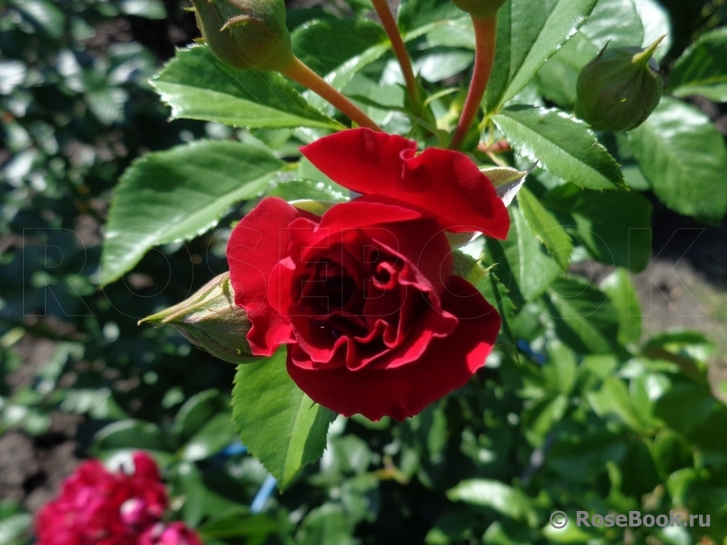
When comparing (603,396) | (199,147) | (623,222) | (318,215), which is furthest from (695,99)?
(318,215)

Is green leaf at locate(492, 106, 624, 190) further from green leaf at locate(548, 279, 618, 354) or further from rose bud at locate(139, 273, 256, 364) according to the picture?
green leaf at locate(548, 279, 618, 354)

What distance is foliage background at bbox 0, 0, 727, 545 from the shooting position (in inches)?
44.5

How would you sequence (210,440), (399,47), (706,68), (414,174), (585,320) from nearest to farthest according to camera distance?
(414,174) → (399,47) → (706,68) → (585,320) → (210,440)

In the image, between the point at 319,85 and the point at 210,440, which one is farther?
the point at 210,440

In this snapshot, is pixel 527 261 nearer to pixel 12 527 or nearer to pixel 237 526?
pixel 237 526

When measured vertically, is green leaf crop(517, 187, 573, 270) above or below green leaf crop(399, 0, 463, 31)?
below

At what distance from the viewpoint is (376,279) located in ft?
1.58

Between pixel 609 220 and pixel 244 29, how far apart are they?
582 millimetres

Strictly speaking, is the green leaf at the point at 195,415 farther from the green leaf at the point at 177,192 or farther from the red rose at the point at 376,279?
the red rose at the point at 376,279

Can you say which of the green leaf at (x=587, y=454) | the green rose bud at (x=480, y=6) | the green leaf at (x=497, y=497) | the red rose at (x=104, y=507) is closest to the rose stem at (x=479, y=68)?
the green rose bud at (x=480, y=6)

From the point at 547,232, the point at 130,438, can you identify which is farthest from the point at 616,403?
the point at 130,438

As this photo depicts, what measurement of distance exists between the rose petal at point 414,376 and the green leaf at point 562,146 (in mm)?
195

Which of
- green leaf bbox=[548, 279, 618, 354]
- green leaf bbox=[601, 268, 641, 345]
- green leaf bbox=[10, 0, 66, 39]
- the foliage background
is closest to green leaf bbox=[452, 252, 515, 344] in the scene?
green leaf bbox=[548, 279, 618, 354]

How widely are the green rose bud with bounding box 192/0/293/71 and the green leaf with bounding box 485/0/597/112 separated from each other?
0.24 meters
